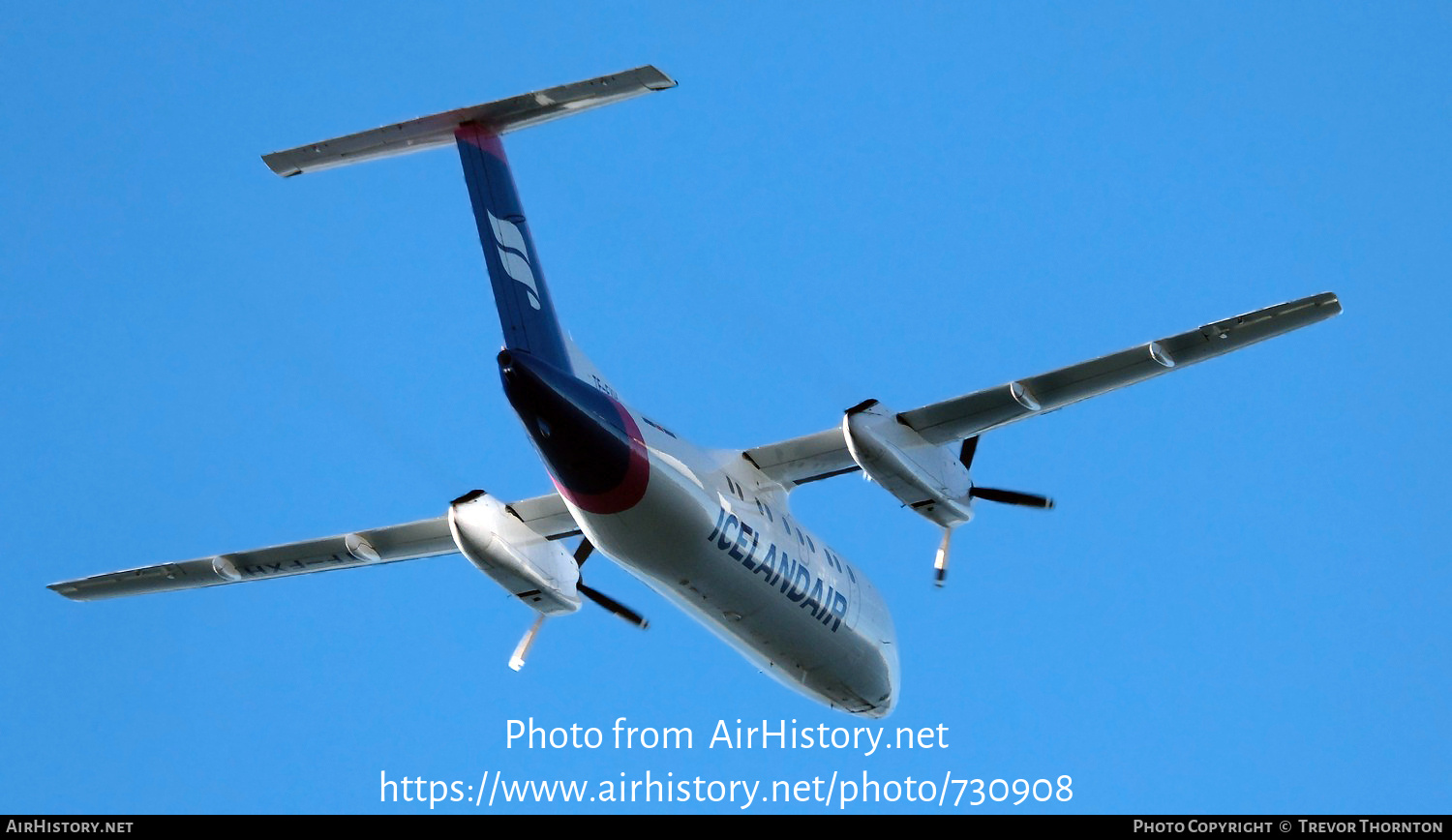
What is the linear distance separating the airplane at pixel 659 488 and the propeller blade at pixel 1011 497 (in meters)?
0.03

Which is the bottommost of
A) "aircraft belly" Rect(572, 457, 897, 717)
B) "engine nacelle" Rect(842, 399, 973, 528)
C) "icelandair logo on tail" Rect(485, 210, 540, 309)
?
"aircraft belly" Rect(572, 457, 897, 717)

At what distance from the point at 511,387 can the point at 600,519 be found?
2185mm

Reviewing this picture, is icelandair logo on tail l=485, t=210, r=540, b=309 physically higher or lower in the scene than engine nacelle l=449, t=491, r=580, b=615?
higher

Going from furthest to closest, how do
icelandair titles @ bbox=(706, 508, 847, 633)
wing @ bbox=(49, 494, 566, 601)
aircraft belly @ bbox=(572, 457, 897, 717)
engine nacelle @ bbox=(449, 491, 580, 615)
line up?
wing @ bbox=(49, 494, 566, 601)
engine nacelle @ bbox=(449, 491, 580, 615)
icelandair titles @ bbox=(706, 508, 847, 633)
aircraft belly @ bbox=(572, 457, 897, 717)

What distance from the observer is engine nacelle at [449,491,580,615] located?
2312 cm

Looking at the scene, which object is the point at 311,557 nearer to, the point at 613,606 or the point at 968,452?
the point at 613,606

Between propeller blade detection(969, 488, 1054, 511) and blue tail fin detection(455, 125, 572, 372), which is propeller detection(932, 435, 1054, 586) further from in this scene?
blue tail fin detection(455, 125, 572, 372)

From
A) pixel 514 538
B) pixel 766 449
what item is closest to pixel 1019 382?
pixel 766 449

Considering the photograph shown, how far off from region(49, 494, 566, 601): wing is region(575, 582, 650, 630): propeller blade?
80 centimetres

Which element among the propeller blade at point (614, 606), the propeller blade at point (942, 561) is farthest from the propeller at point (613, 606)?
the propeller blade at point (942, 561)

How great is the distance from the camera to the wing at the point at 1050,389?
69.1 ft

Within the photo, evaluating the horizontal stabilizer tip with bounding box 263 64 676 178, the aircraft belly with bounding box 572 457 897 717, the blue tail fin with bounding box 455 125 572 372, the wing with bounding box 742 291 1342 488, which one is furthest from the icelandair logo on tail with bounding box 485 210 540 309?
the wing with bounding box 742 291 1342 488

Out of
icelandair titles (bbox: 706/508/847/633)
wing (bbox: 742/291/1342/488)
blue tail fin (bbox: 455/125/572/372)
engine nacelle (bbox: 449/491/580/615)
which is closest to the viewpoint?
blue tail fin (bbox: 455/125/572/372)

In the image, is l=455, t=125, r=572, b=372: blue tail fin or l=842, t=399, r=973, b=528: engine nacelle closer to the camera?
l=455, t=125, r=572, b=372: blue tail fin
